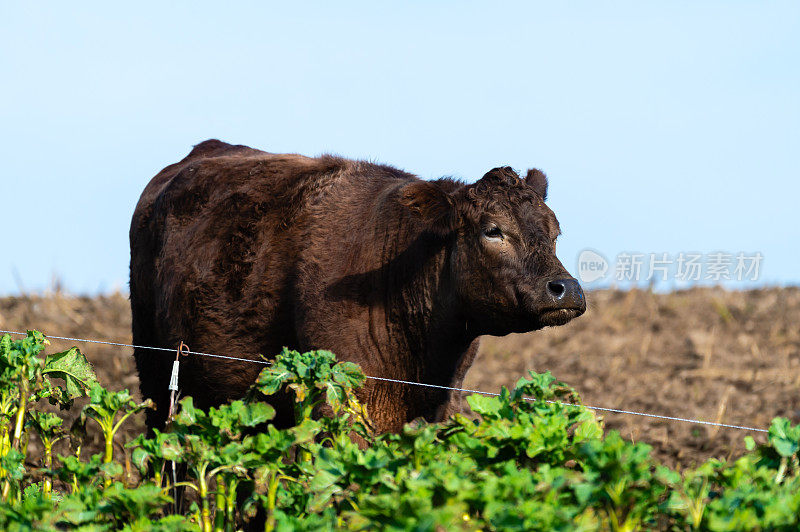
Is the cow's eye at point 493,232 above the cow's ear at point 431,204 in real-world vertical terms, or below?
below

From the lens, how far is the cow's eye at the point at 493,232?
663 cm

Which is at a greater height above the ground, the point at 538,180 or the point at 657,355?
the point at 538,180

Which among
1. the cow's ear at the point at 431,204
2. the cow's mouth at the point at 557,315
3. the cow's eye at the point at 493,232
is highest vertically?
the cow's ear at the point at 431,204

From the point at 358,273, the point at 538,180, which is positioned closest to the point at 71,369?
the point at 358,273

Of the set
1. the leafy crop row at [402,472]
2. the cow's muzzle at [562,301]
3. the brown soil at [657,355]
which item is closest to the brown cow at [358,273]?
the cow's muzzle at [562,301]

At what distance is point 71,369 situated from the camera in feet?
18.8

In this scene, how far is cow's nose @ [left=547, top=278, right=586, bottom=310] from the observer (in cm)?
622

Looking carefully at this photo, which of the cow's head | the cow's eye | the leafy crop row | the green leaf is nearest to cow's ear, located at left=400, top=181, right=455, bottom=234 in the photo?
the cow's head

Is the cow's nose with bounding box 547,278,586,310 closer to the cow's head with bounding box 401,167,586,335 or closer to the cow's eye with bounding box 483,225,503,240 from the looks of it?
the cow's head with bounding box 401,167,586,335

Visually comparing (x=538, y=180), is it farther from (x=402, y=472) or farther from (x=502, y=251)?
(x=402, y=472)

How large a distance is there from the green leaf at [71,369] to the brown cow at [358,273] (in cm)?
160

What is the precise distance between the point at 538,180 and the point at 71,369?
3480 millimetres

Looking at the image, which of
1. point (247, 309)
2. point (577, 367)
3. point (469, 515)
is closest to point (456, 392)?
point (247, 309)

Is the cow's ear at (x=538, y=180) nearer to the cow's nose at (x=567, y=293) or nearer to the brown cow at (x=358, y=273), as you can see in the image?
the brown cow at (x=358, y=273)
